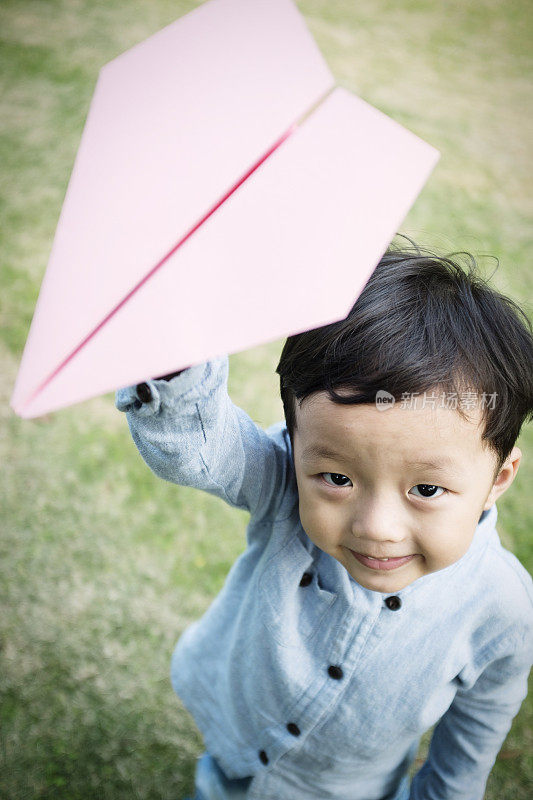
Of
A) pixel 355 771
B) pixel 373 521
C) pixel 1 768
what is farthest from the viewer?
pixel 1 768

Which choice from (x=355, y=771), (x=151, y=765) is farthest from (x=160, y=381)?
(x=151, y=765)

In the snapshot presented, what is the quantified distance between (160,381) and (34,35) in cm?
368

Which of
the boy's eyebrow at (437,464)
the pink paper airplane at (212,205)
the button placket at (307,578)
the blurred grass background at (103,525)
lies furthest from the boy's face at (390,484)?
the blurred grass background at (103,525)

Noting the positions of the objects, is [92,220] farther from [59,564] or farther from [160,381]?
[59,564]

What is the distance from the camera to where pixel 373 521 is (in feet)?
2.21

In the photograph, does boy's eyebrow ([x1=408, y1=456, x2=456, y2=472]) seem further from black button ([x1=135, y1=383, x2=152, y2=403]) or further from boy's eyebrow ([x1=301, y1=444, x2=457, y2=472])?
black button ([x1=135, y1=383, x2=152, y2=403])

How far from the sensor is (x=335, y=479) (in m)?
0.71

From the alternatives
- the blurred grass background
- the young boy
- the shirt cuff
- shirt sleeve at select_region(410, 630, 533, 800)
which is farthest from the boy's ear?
the blurred grass background

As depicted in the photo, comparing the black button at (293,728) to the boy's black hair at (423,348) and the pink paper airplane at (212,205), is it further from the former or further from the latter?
the pink paper airplane at (212,205)

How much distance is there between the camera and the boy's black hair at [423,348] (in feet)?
2.20

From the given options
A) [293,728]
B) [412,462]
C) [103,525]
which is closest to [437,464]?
[412,462]

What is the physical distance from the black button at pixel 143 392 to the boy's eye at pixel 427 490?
0.28 metres

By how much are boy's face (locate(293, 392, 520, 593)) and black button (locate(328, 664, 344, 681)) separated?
17 cm

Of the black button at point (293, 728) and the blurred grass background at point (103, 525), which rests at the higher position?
the black button at point (293, 728)
